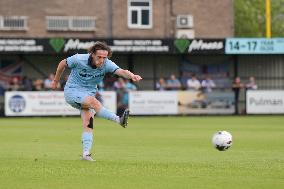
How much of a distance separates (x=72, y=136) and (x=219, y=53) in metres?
22.4

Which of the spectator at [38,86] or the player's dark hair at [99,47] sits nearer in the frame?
the player's dark hair at [99,47]

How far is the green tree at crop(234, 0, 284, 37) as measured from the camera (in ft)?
273

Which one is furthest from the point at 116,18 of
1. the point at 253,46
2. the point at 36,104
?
the point at 36,104

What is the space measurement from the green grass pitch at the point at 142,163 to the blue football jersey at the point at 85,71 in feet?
4.27

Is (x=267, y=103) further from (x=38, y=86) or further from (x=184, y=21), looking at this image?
(x=38, y=86)

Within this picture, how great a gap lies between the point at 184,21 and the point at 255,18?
36.2 metres

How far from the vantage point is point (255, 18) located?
83875mm

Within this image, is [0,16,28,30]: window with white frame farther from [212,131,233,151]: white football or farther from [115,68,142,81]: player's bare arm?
[212,131,233,151]: white football

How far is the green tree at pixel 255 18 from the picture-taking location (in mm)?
83062

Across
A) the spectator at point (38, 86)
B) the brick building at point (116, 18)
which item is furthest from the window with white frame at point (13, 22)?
the spectator at point (38, 86)

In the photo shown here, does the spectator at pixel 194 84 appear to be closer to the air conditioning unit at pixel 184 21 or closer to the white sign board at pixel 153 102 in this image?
the white sign board at pixel 153 102

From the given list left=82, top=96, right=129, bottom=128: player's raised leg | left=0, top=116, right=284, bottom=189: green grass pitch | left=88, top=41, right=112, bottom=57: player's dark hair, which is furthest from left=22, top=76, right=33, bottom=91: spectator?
left=88, top=41, right=112, bottom=57: player's dark hair

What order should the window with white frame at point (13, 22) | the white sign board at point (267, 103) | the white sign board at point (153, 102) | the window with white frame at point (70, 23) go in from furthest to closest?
1. the window with white frame at point (70, 23)
2. the window with white frame at point (13, 22)
3. the white sign board at point (267, 103)
4. the white sign board at point (153, 102)

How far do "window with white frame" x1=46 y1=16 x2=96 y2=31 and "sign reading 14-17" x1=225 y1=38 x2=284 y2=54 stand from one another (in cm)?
841
